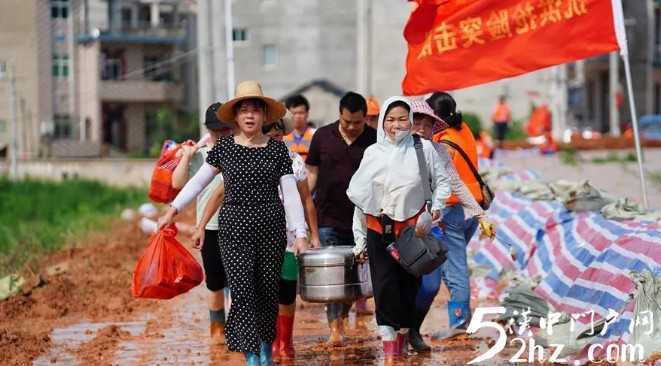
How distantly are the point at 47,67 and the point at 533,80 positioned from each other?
19.7m

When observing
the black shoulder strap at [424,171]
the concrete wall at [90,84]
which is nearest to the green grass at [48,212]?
the black shoulder strap at [424,171]

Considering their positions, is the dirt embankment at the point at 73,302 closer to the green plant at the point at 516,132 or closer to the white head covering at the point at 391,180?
the white head covering at the point at 391,180

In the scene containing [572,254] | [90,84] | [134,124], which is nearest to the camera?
[572,254]

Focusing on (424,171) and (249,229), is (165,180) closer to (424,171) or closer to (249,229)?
(249,229)

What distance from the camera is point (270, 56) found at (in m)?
57.3

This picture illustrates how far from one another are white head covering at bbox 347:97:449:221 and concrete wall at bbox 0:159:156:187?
32.1 meters

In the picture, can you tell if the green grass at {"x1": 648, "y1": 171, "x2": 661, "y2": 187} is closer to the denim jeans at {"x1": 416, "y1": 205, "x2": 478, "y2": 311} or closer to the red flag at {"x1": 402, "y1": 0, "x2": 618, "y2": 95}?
the red flag at {"x1": 402, "y1": 0, "x2": 618, "y2": 95}

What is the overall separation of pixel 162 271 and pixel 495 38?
425 cm

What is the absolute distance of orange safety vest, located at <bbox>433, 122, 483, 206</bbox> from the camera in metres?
10.4

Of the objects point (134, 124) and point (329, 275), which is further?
point (134, 124)

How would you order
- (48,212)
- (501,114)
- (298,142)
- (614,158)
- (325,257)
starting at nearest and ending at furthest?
(325,257) < (298,142) < (614,158) < (48,212) < (501,114)

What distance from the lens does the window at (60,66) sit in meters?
60.3

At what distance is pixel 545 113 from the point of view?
123 ft

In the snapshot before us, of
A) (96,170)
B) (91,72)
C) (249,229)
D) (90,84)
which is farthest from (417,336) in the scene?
(91,72)
